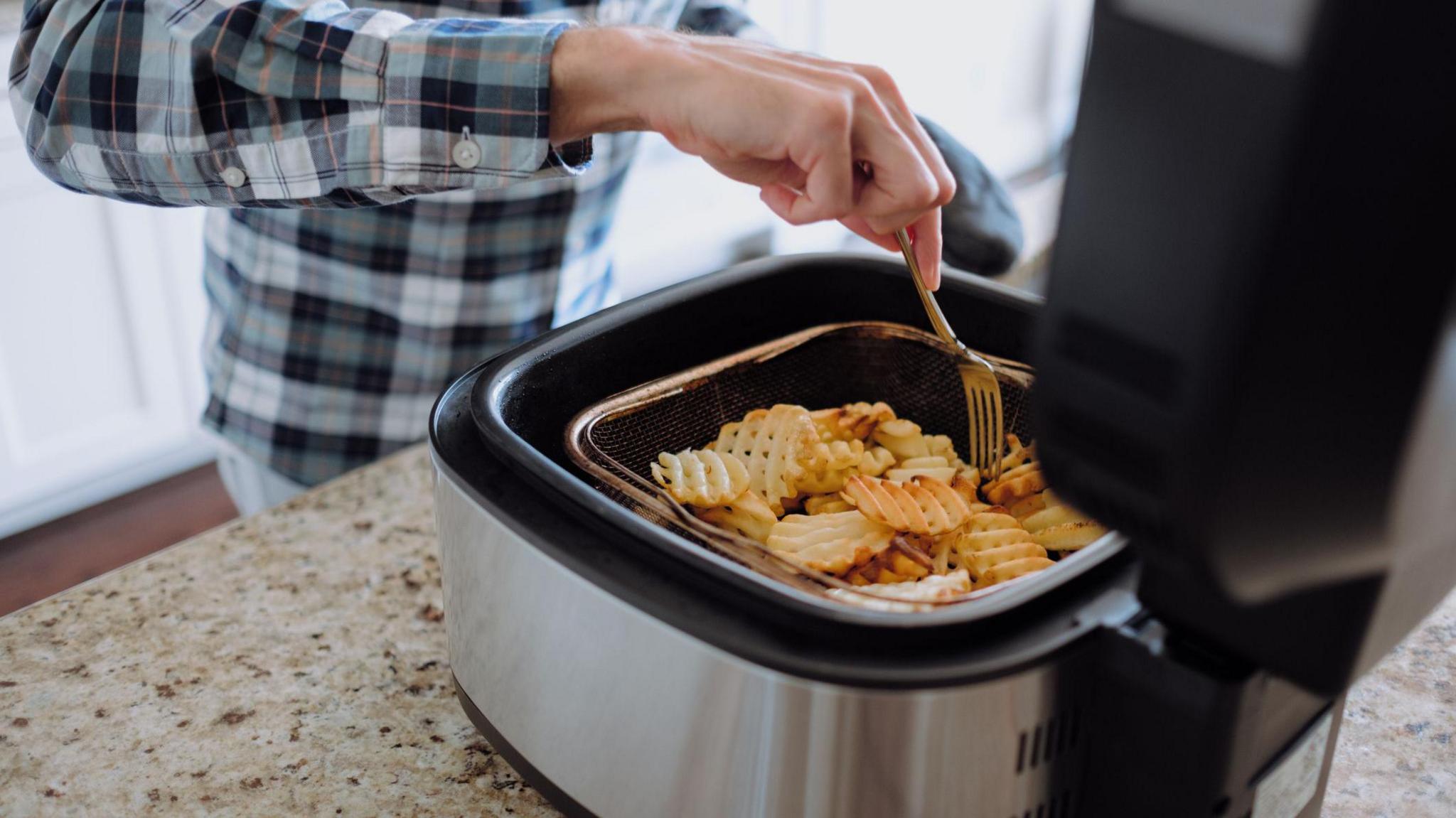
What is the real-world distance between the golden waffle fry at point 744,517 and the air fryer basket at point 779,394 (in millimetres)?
25

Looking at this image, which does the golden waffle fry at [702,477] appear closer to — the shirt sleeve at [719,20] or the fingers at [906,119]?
the fingers at [906,119]

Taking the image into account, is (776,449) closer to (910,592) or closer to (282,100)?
(910,592)

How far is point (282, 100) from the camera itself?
85 centimetres

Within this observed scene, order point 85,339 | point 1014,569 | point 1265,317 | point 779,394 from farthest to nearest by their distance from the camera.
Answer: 1. point 85,339
2. point 779,394
3. point 1014,569
4. point 1265,317

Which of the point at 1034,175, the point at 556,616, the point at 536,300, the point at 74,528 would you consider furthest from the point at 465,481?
the point at 1034,175

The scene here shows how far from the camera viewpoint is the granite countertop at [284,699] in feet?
2.39

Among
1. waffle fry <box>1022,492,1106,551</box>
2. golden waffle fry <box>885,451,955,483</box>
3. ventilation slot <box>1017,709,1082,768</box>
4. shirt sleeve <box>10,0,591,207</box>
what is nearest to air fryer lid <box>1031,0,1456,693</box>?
ventilation slot <box>1017,709,1082,768</box>

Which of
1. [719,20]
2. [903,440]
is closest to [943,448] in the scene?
[903,440]

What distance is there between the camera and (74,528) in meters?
2.49

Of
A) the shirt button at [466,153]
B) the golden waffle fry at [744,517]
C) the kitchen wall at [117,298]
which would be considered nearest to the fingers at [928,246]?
the golden waffle fry at [744,517]

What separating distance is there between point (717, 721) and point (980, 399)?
40 centimetres

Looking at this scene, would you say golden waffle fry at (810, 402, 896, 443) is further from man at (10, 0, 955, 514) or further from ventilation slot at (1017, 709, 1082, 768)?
ventilation slot at (1017, 709, 1082, 768)

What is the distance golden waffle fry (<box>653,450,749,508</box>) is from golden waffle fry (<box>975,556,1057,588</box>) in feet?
0.56

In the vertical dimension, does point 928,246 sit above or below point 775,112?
below
